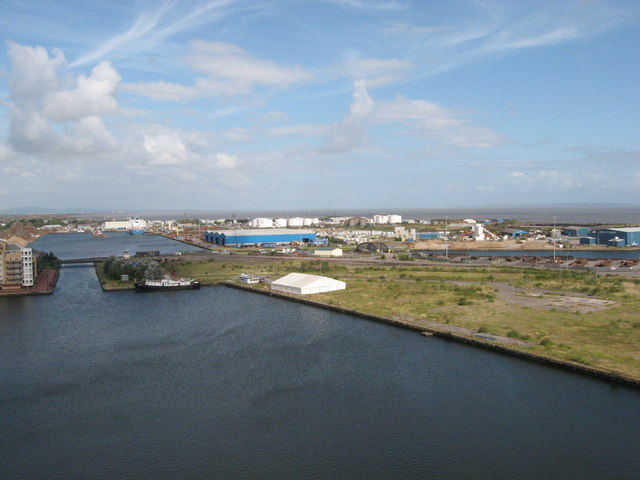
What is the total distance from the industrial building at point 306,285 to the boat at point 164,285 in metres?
3.07

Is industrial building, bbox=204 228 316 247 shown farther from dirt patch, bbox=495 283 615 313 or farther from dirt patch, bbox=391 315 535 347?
dirt patch, bbox=391 315 535 347

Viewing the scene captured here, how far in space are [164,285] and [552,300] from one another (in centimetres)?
1195

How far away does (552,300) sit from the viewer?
13156 mm

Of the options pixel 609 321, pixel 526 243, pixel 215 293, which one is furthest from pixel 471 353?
pixel 526 243

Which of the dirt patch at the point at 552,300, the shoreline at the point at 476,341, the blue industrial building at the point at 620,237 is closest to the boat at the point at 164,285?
the shoreline at the point at 476,341

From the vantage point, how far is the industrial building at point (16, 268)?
17.2 m

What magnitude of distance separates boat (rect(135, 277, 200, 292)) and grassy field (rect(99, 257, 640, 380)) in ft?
3.49

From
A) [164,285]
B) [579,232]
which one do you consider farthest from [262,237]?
[579,232]

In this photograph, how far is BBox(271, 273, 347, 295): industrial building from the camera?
15078 millimetres

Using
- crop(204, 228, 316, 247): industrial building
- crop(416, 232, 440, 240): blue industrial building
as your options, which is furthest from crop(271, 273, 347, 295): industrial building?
crop(416, 232, 440, 240): blue industrial building

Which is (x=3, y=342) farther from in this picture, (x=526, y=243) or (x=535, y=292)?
(x=526, y=243)

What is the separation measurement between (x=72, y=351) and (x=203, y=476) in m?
5.62

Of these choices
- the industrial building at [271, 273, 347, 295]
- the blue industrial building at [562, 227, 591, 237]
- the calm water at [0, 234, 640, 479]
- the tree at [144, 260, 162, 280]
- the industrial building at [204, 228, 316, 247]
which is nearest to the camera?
the calm water at [0, 234, 640, 479]

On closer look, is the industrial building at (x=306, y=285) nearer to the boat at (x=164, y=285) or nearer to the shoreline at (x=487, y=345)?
the shoreline at (x=487, y=345)
